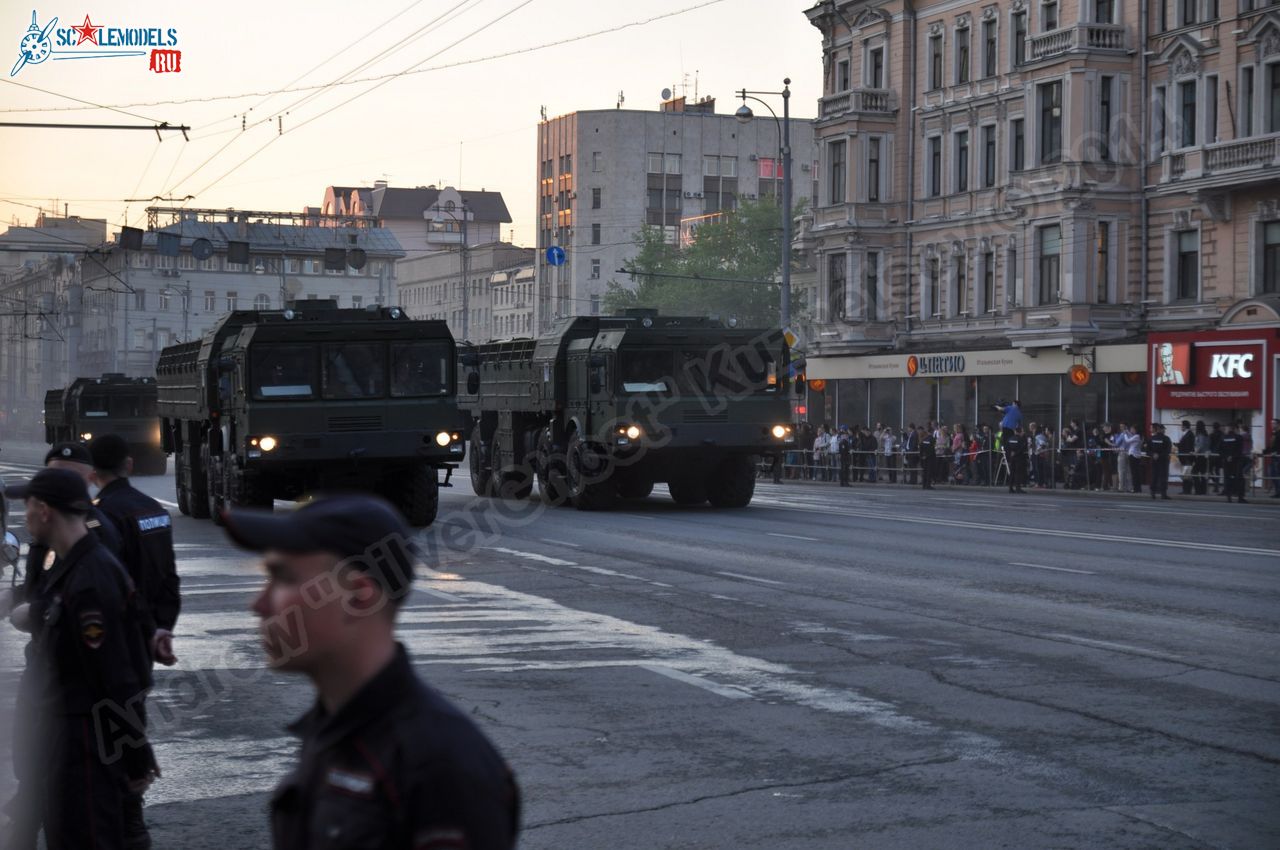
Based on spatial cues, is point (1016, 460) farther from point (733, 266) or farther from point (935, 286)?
point (733, 266)

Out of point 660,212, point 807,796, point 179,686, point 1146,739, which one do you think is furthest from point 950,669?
point 660,212

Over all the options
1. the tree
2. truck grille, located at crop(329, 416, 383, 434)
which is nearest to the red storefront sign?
truck grille, located at crop(329, 416, 383, 434)

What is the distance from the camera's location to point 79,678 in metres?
6.17

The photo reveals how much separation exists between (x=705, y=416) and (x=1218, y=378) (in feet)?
56.9

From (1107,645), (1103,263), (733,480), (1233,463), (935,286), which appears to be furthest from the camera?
(935,286)

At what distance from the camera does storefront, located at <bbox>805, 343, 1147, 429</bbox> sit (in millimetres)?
46562

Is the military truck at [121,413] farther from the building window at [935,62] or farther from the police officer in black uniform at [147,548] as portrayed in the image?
the police officer in black uniform at [147,548]

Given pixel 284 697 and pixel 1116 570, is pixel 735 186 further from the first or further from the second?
pixel 284 697

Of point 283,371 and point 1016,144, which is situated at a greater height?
point 1016,144

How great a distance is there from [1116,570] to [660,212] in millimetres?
110932

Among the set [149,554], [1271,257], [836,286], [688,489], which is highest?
[836,286]

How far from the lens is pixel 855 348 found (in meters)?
58.8

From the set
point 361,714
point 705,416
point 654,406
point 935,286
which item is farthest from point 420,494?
point 935,286

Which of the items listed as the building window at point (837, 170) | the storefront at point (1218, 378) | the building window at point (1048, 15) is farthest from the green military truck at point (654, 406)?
the building window at point (837, 170)
